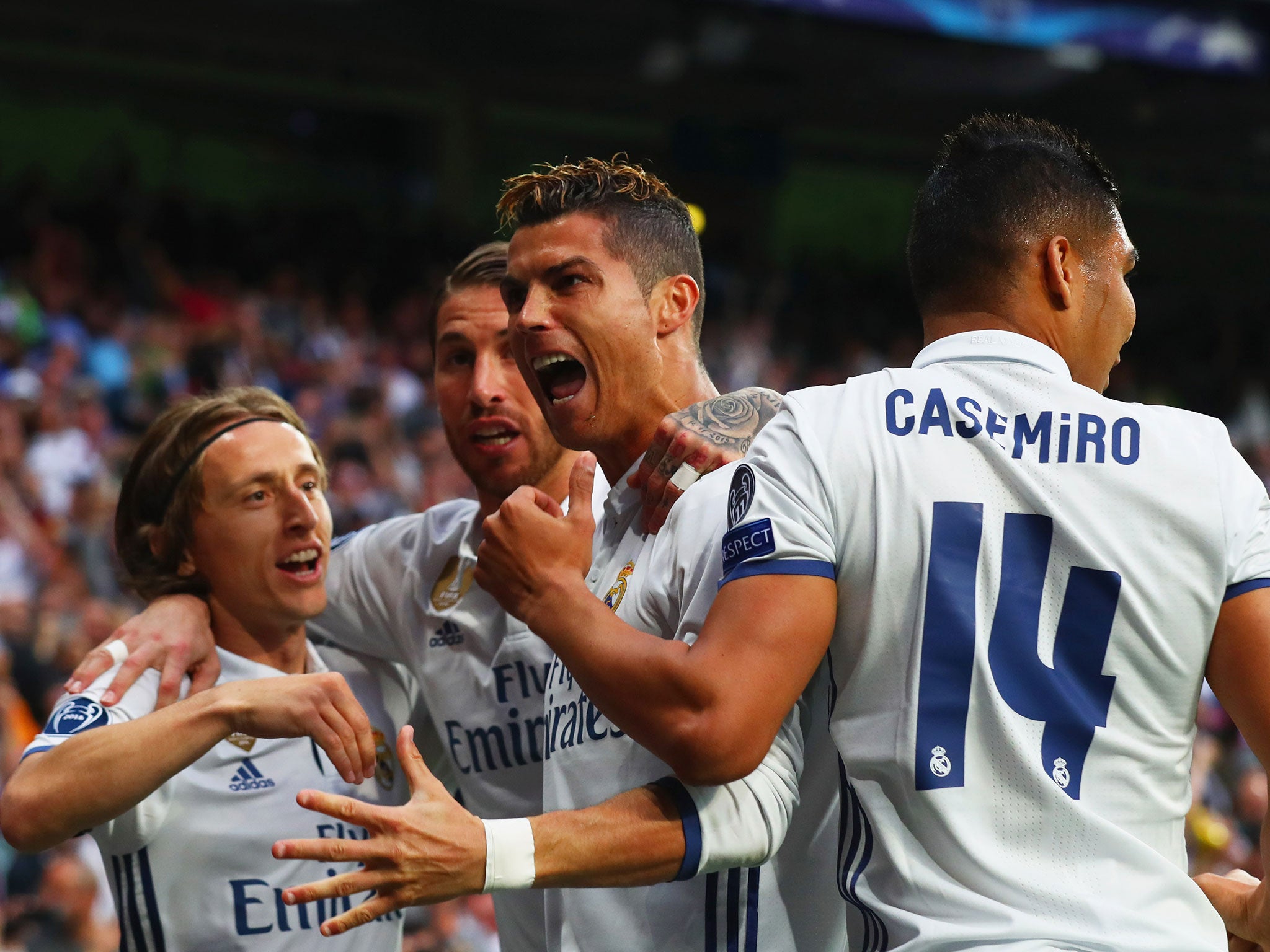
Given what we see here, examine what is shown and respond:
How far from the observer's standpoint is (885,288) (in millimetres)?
18312

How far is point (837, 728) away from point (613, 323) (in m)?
1.06

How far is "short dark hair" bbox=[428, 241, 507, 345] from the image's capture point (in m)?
3.69

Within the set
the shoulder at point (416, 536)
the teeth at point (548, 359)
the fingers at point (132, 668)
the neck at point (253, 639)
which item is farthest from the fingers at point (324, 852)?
Answer: the shoulder at point (416, 536)

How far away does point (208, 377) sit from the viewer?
9914 millimetres

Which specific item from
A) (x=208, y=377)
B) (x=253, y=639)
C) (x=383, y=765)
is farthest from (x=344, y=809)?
(x=208, y=377)

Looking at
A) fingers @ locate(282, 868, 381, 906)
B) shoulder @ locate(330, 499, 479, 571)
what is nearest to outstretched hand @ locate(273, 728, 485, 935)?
fingers @ locate(282, 868, 381, 906)

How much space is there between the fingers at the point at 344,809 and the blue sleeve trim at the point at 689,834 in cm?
46

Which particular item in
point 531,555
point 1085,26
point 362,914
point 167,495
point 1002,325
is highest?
point 1085,26

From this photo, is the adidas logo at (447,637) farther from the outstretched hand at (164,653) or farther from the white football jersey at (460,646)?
the outstretched hand at (164,653)

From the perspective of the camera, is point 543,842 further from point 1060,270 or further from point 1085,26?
point 1085,26

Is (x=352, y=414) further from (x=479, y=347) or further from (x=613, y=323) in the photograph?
(x=613, y=323)

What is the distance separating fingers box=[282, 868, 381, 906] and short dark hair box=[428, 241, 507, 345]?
2.06 meters

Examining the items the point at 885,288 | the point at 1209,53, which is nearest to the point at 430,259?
the point at 885,288

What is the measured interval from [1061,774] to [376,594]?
7.10ft
